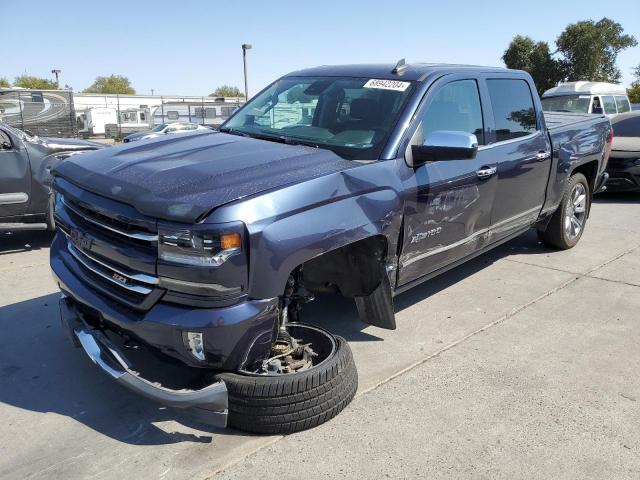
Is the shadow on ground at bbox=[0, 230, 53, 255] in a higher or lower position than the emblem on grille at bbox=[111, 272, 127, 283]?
lower

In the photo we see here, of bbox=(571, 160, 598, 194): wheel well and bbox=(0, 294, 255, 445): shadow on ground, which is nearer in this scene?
bbox=(0, 294, 255, 445): shadow on ground

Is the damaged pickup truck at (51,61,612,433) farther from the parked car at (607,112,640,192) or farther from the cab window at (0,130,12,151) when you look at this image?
the parked car at (607,112,640,192)

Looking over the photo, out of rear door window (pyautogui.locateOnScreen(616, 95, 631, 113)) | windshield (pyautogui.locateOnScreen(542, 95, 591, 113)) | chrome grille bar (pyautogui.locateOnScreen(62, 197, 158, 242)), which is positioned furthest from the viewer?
rear door window (pyautogui.locateOnScreen(616, 95, 631, 113))

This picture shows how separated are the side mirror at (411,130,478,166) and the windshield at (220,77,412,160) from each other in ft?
0.81

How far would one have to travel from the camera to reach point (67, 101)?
21078mm

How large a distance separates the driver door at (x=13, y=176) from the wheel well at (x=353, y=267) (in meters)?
4.67

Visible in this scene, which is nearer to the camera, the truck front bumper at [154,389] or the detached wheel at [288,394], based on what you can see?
the truck front bumper at [154,389]

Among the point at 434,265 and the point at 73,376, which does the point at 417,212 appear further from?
the point at 73,376

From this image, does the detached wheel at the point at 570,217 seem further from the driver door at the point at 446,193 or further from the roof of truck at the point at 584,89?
the roof of truck at the point at 584,89

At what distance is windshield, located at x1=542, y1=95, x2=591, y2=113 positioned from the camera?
15.7 metres

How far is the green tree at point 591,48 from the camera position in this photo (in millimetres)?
37438

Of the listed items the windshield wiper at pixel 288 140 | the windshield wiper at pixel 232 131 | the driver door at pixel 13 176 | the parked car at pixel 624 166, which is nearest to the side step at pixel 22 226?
the driver door at pixel 13 176

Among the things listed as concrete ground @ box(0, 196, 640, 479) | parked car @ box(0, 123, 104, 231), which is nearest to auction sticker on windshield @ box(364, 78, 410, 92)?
concrete ground @ box(0, 196, 640, 479)

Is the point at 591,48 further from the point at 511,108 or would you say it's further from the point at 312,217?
the point at 312,217
